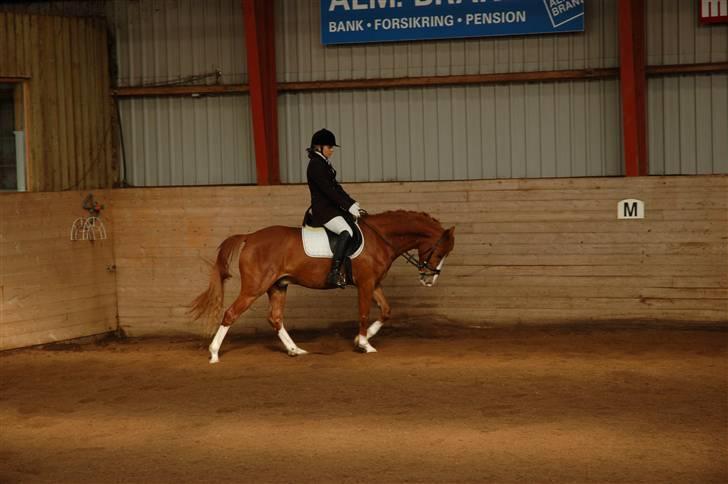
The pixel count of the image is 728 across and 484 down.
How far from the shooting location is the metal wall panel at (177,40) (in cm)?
1227

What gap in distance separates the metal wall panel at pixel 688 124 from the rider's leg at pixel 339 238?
3679 mm

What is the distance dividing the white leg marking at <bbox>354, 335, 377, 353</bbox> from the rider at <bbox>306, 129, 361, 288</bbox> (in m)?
0.65

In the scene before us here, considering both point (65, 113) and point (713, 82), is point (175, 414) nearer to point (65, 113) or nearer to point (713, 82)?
point (65, 113)

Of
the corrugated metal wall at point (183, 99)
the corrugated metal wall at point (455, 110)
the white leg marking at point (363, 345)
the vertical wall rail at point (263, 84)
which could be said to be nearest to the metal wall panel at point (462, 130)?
the corrugated metal wall at point (455, 110)

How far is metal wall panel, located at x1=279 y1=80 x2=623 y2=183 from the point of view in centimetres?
1151

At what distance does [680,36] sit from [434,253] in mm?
3629

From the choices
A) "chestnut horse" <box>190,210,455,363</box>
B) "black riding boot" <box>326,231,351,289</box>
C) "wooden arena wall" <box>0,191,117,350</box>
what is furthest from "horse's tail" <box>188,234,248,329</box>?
"wooden arena wall" <box>0,191,117,350</box>

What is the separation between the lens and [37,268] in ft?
36.8

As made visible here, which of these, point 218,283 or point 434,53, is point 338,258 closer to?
point 218,283

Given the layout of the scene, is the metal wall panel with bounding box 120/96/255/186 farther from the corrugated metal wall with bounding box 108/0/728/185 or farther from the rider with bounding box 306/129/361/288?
the rider with bounding box 306/129/361/288

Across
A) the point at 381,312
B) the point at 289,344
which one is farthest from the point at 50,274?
the point at 381,312

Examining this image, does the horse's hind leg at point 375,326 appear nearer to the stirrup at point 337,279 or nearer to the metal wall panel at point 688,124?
the stirrup at point 337,279

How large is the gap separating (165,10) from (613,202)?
5616 millimetres

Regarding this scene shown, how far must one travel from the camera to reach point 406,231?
1013cm
